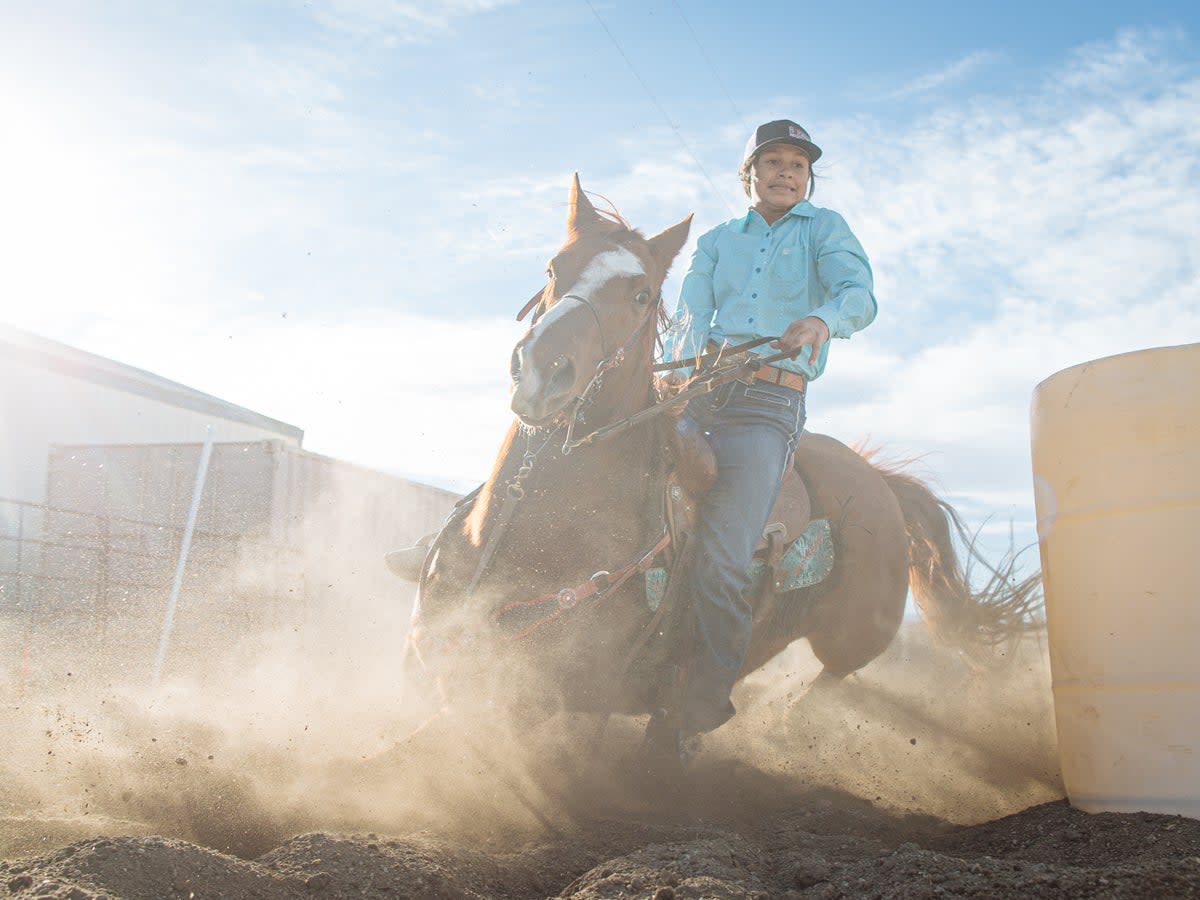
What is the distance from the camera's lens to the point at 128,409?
2366cm

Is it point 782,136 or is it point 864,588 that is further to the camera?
point 864,588

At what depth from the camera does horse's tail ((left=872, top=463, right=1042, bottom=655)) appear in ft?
22.2

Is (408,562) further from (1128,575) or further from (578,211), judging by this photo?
(1128,575)

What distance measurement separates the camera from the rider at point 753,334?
14.4ft

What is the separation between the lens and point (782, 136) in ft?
16.6

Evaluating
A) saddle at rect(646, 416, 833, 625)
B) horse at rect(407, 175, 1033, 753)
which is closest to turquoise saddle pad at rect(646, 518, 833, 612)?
saddle at rect(646, 416, 833, 625)

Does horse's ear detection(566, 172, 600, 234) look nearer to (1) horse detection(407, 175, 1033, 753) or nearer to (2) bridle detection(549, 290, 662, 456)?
(1) horse detection(407, 175, 1033, 753)

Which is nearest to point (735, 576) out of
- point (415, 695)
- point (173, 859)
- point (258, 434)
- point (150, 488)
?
point (415, 695)

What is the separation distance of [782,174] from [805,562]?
2.03m

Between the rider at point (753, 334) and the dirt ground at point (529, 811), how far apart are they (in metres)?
0.71

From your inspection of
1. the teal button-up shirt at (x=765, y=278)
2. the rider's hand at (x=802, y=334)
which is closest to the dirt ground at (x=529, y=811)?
the rider's hand at (x=802, y=334)

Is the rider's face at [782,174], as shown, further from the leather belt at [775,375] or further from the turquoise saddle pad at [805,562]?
the turquoise saddle pad at [805,562]

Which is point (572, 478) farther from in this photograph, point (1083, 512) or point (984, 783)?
point (984, 783)

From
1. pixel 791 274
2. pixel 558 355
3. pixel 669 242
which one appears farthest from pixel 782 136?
pixel 558 355
